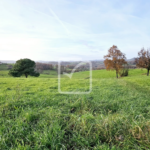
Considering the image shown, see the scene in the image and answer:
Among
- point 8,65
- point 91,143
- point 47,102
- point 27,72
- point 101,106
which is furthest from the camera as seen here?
point 8,65

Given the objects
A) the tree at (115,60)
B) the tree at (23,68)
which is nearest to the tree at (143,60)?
→ the tree at (115,60)

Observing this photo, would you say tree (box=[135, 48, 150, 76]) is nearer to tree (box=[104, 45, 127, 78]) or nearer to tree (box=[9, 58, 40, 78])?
tree (box=[104, 45, 127, 78])

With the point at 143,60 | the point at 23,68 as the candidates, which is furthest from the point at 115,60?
the point at 23,68

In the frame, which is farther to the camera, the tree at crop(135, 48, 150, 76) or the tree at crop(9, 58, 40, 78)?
the tree at crop(9, 58, 40, 78)

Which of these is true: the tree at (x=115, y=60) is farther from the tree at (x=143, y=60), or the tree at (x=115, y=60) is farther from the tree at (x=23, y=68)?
the tree at (x=23, y=68)

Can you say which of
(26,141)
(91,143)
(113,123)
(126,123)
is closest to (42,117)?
(26,141)

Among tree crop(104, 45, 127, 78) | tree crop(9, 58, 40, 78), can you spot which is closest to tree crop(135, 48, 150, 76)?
tree crop(104, 45, 127, 78)

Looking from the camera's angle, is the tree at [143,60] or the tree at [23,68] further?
the tree at [23,68]

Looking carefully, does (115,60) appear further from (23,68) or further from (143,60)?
(23,68)

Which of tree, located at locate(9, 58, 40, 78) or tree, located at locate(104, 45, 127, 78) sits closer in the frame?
tree, located at locate(104, 45, 127, 78)

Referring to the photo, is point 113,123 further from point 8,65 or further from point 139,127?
point 8,65

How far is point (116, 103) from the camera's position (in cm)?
445

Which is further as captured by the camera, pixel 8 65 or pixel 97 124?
pixel 8 65

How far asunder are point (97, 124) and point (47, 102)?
2.52m
